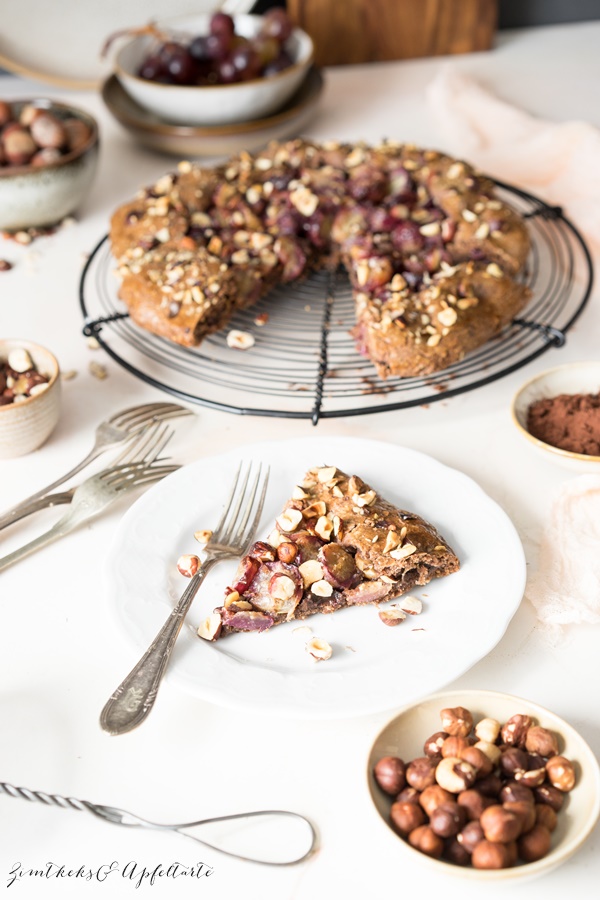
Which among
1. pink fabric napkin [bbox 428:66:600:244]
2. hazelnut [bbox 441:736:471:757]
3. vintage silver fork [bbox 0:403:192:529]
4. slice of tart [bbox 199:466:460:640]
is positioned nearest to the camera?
hazelnut [bbox 441:736:471:757]

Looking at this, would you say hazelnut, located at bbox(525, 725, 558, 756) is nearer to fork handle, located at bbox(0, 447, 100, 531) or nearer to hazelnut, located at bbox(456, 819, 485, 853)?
hazelnut, located at bbox(456, 819, 485, 853)

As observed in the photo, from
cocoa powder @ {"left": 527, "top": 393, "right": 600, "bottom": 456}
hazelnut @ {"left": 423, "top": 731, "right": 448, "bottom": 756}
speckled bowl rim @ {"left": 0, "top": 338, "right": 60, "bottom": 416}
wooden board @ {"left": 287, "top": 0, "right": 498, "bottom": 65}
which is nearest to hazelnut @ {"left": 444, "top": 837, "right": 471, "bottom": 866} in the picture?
hazelnut @ {"left": 423, "top": 731, "right": 448, "bottom": 756}

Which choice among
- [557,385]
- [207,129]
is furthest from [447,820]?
[207,129]

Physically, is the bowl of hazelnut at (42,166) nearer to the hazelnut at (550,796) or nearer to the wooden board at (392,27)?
the wooden board at (392,27)

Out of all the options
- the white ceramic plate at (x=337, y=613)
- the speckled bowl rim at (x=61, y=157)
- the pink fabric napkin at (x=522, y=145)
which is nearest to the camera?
the white ceramic plate at (x=337, y=613)

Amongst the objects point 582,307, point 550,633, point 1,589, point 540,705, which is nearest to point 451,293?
point 582,307

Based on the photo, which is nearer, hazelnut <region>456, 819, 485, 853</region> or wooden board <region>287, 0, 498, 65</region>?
hazelnut <region>456, 819, 485, 853</region>

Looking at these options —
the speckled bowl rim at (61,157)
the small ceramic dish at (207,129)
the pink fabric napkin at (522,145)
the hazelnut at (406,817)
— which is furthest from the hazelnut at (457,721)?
the small ceramic dish at (207,129)
